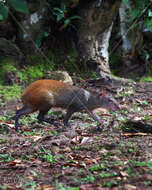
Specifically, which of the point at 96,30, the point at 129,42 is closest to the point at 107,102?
the point at 96,30

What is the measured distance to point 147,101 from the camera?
7.10m

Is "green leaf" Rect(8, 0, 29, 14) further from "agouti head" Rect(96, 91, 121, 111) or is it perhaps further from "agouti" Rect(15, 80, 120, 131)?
"agouti head" Rect(96, 91, 121, 111)

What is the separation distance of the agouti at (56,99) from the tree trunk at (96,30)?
265 centimetres

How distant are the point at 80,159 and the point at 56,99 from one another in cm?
278

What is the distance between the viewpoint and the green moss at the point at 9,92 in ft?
24.2

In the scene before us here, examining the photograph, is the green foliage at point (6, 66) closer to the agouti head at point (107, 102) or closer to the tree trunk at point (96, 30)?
the tree trunk at point (96, 30)

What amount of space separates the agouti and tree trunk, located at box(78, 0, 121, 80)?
2.65 metres

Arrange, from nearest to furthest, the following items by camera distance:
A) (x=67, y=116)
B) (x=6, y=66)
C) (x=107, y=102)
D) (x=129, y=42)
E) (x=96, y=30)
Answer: (x=67, y=116) < (x=107, y=102) < (x=6, y=66) < (x=96, y=30) < (x=129, y=42)

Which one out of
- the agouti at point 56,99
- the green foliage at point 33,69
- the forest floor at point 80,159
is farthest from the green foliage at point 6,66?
the forest floor at point 80,159

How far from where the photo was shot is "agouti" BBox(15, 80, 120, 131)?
524 centimetres

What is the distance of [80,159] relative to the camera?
2971 millimetres

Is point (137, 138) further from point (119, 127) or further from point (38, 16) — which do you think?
point (38, 16)

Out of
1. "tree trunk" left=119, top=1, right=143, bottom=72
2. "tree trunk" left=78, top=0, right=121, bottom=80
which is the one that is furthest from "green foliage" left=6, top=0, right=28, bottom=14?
"tree trunk" left=119, top=1, right=143, bottom=72

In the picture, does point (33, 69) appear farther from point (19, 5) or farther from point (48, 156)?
point (19, 5)
